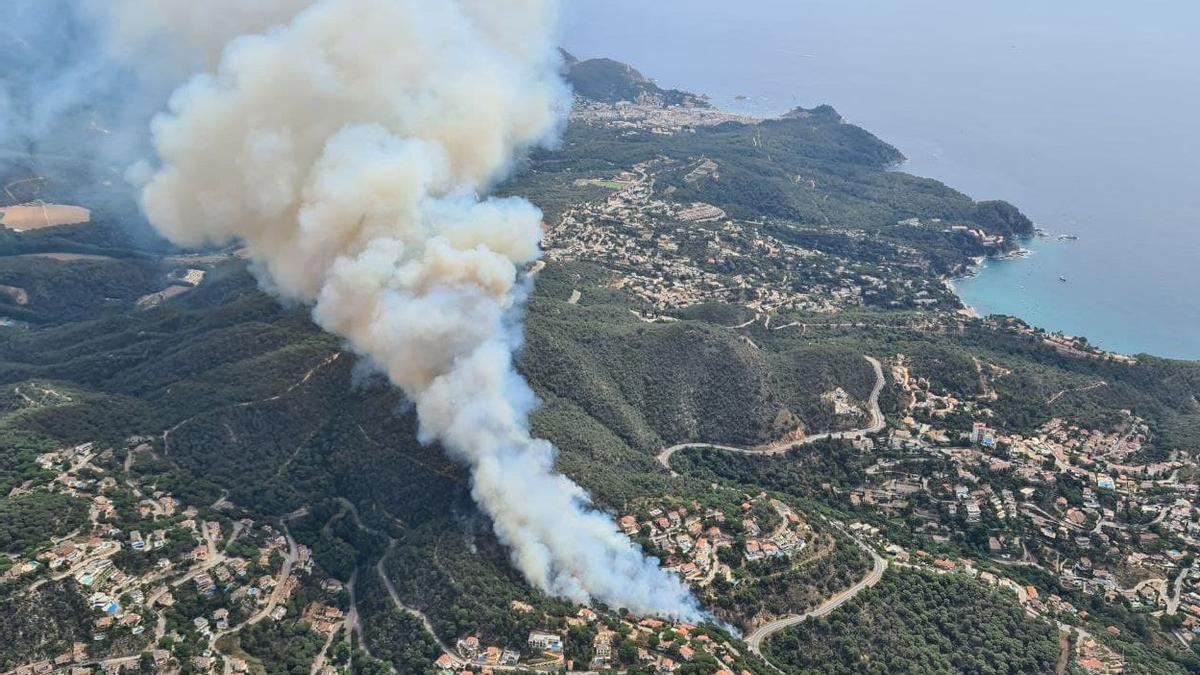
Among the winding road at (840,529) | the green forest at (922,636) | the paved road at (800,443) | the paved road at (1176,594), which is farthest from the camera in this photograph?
the paved road at (800,443)

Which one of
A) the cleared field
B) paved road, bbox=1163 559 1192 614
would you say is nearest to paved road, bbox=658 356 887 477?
paved road, bbox=1163 559 1192 614

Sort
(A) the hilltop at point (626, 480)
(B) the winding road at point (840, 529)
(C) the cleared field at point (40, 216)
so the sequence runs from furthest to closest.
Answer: (C) the cleared field at point (40, 216), (B) the winding road at point (840, 529), (A) the hilltop at point (626, 480)

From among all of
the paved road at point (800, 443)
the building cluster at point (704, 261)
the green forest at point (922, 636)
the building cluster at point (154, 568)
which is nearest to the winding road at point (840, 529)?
the paved road at point (800, 443)

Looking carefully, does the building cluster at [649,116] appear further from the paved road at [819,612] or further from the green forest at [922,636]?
the green forest at [922,636]

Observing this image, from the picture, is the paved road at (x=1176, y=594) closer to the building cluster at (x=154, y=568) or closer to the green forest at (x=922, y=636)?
the green forest at (x=922, y=636)

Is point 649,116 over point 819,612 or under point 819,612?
over

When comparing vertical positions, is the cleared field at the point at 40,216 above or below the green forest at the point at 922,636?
above

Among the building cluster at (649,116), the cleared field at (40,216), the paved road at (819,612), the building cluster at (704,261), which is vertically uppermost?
the building cluster at (649,116)

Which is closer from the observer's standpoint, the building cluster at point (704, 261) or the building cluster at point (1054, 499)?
the building cluster at point (1054, 499)

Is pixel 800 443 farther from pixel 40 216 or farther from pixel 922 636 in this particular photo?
pixel 40 216

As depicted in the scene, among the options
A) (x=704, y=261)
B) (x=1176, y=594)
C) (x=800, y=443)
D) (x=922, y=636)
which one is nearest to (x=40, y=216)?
(x=704, y=261)
